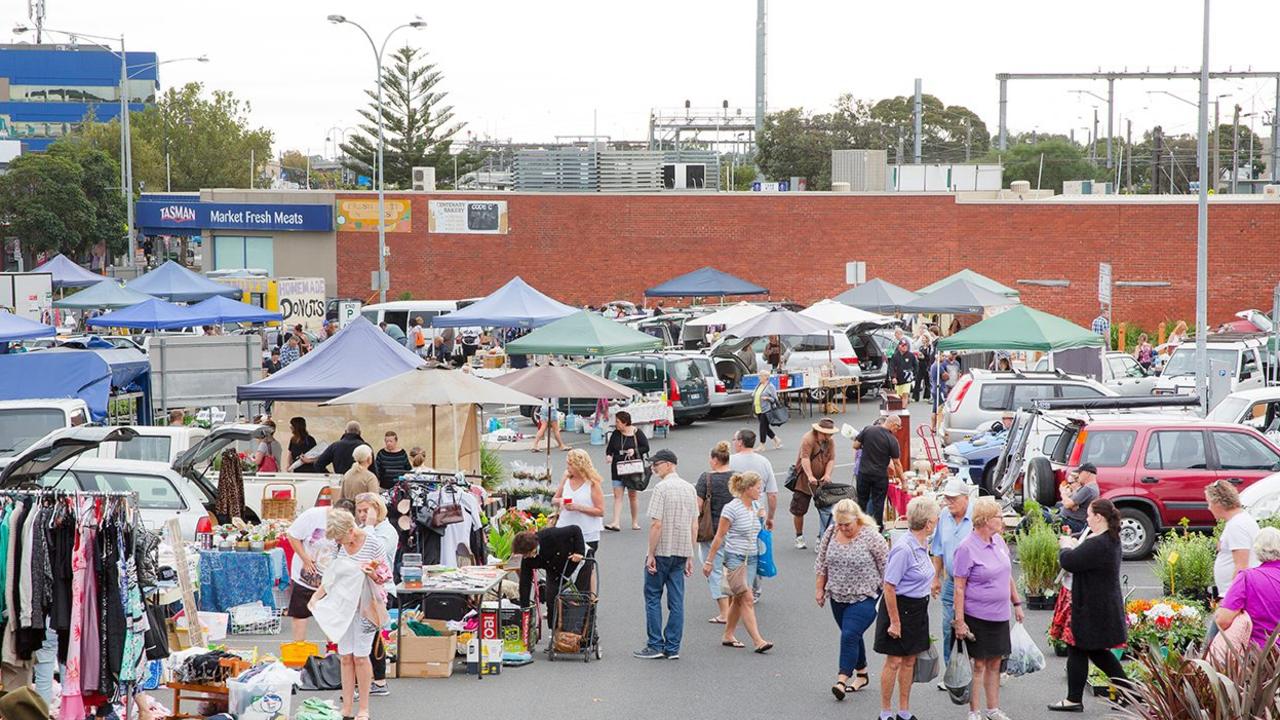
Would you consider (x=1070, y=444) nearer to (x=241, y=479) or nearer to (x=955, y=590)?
(x=955, y=590)

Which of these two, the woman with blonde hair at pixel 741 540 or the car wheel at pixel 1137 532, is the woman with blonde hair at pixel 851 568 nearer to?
the woman with blonde hair at pixel 741 540

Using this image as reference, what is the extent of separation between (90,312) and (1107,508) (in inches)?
1614

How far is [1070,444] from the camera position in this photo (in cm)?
1680

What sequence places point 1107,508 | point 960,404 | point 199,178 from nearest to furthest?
point 1107,508, point 960,404, point 199,178

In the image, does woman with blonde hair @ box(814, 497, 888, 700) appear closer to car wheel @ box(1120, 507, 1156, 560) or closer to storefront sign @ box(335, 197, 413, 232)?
car wheel @ box(1120, 507, 1156, 560)

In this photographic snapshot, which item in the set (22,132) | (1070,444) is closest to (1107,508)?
(1070,444)

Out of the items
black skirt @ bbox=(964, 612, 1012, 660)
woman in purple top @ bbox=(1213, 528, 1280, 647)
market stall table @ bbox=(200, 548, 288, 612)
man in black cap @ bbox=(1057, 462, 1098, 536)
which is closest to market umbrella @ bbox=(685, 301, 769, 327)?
man in black cap @ bbox=(1057, 462, 1098, 536)

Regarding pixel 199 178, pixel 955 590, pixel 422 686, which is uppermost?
pixel 199 178

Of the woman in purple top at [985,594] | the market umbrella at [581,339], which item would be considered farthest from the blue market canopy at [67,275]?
the woman in purple top at [985,594]

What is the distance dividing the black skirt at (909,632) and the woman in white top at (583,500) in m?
3.99

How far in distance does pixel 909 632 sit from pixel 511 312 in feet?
77.0

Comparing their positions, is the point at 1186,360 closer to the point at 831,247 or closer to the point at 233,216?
the point at 831,247

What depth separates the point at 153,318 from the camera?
3173cm

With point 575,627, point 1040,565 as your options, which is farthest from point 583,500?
point 1040,565
